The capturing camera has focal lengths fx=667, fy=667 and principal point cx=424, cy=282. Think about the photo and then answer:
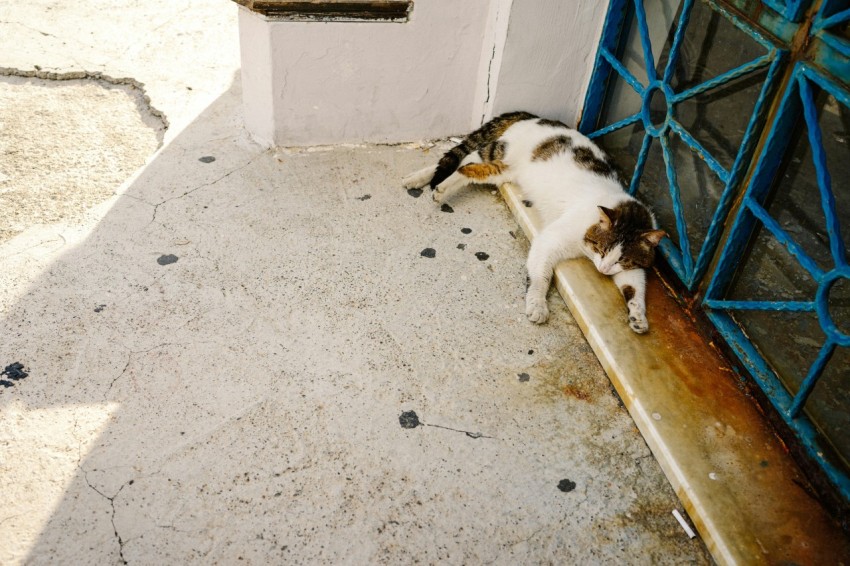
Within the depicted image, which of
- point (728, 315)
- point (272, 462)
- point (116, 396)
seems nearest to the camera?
point (272, 462)

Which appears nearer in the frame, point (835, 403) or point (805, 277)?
point (835, 403)

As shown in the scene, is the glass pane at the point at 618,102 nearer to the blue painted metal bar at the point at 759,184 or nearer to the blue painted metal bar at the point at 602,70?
the blue painted metal bar at the point at 602,70

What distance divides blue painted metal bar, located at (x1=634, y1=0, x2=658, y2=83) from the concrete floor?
3.28 feet

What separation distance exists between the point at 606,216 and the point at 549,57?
1.19 m

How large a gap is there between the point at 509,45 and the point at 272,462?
2445mm

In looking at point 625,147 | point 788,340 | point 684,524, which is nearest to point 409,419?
point 684,524

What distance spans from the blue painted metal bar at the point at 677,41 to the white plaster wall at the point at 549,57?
0.63 m

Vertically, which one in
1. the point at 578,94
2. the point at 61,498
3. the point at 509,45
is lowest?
the point at 61,498

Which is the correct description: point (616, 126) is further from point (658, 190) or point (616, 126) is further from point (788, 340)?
point (788, 340)

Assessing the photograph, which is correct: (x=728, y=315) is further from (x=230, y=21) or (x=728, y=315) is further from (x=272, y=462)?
(x=230, y=21)

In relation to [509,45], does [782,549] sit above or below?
below

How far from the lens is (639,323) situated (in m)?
2.77

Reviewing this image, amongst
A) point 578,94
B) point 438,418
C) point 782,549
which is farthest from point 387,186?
point 782,549

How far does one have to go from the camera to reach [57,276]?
9.36 ft
